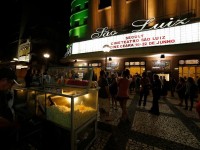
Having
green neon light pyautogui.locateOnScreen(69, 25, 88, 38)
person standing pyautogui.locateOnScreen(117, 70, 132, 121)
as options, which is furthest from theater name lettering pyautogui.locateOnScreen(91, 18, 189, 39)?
person standing pyautogui.locateOnScreen(117, 70, 132, 121)

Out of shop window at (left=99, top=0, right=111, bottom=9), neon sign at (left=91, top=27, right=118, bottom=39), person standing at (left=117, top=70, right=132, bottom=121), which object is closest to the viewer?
person standing at (left=117, top=70, right=132, bottom=121)

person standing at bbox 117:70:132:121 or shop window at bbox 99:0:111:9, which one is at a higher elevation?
shop window at bbox 99:0:111:9

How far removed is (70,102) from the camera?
3357 millimetres

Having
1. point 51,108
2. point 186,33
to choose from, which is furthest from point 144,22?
point 51,108

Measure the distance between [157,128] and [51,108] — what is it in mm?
3736

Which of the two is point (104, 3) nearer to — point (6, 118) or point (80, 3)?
point (80, 3)

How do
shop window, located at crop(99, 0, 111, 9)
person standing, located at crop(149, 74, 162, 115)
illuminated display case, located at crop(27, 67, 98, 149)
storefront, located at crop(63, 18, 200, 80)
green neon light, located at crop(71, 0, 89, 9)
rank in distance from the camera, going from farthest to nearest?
green neon light, located at crop(71, 0, 89, 9), shop window, located at crop(99, 0, 111, 9), storefront, located at crop(63, 18, 200, 80), person standing, located at crop(149, 74, 162, 115), illuminated display case, located at crop(27, 67, 98, 149)

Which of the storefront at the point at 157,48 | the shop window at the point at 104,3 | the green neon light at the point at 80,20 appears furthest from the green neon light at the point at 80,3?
the storefront at the point at 157,48

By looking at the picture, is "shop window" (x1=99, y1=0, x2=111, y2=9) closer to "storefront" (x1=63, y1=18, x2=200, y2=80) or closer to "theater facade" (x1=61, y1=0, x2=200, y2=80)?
"theater facade" (x1=61, y1=0, x2=200, y2=80)

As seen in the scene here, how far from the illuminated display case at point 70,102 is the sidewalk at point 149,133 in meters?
0.60

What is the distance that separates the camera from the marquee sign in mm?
14197

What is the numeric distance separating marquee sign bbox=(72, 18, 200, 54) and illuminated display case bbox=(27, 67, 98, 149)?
13633mm

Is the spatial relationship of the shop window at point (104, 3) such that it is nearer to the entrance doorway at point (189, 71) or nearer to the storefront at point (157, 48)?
the storefront at point (157, 48)

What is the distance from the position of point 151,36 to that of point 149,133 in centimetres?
1369
